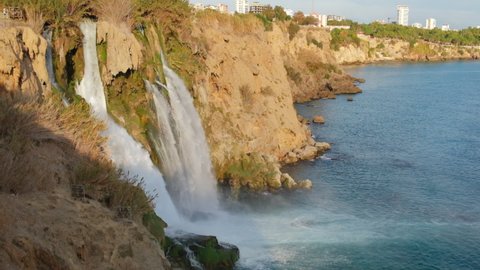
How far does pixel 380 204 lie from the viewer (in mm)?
22500

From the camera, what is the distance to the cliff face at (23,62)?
36.7 ft

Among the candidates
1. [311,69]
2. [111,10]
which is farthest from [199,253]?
[311,69]

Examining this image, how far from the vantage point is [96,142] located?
1127 cm

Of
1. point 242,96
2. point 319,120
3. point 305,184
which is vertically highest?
point 242,96

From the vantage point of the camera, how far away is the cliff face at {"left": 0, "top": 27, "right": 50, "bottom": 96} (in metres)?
11.2

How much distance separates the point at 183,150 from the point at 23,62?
390 inches

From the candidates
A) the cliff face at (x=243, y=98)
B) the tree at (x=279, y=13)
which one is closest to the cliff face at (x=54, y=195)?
the cliff face at (x=243, y=98)

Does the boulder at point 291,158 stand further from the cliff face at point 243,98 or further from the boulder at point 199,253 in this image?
the boulder at point 199,253

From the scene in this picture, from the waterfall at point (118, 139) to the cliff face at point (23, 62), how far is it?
8.28 feet

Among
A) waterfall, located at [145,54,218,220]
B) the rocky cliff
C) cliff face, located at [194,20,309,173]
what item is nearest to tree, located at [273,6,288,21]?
the rocky cliff

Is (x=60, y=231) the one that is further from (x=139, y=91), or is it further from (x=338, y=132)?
(x=338, y=132)

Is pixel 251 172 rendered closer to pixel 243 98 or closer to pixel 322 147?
pixel 243 98

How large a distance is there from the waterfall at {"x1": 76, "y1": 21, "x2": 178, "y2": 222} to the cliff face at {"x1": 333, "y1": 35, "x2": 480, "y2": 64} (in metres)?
92.6

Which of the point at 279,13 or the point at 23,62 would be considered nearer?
the point at 23,62
